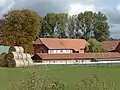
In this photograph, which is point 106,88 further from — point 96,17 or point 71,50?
point 96,17

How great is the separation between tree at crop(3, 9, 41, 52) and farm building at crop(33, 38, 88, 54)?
1912cm

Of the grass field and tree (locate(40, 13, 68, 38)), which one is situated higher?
tree (locate(40, 13, 68, 38))

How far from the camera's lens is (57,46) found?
92.4 m

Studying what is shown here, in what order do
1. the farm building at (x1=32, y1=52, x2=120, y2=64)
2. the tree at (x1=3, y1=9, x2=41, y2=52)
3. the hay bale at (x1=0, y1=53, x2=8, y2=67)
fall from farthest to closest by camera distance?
the tree at (x1=3, y1=9, x2=41, y2=52) < the farm building at (x1=32, y1=52, x2=120, y2=64) < the hay bale at (x1=0, y1=53, x2=8, y2=67)

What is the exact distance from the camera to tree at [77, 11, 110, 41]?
109938mm

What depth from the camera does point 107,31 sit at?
108 meters

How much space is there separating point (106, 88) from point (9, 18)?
66.5 m

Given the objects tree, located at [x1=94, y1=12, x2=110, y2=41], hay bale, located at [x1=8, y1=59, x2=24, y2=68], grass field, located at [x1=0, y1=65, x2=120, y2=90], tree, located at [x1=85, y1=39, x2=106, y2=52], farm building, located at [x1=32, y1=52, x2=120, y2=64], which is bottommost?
grass field, located at [x1=0, y1=65, x2=120, y2=90]

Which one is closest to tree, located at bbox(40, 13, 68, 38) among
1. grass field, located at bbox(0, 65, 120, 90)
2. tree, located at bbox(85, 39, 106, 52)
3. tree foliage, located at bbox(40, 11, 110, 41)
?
tree foliage, located at bbox(40, 11, 110, 41)

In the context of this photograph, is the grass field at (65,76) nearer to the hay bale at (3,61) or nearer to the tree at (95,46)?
the hay bale at (3,61)

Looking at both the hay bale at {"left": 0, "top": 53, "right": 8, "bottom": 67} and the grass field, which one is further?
the hay bale at {"left": 0, "top": 53, "right": 8, "bottom": 67}

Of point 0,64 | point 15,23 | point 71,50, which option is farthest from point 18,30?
point 71,50

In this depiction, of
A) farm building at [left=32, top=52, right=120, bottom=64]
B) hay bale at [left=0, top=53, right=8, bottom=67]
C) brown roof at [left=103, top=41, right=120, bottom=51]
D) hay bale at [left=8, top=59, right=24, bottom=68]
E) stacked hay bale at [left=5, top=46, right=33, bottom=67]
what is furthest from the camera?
brown roof at [left=103, top=41, right=120, bottom=51]

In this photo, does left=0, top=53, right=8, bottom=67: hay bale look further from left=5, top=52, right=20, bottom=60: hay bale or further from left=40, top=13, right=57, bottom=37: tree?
left=40, top=13, right=57, bottom=37: tree
